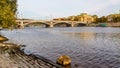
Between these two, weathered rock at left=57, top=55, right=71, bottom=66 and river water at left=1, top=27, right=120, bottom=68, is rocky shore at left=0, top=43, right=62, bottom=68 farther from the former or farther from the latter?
river water at left=1, top=27, right=120, bottom=68

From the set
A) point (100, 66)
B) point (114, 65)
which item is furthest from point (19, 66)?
point (114, 65)

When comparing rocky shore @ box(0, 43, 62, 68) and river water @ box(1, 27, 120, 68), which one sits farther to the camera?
river water @ box(1, 27, 120, 68)

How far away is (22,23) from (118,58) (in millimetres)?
157623

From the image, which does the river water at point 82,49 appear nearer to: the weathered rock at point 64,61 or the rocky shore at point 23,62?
the weathered rock at point 64,61

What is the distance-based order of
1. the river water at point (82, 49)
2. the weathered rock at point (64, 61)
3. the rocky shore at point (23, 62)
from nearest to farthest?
the rocky shore at point (23, 62) < the weathered rock at point (64, 61) < the river water at point (82, 49)

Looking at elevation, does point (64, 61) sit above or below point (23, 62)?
below

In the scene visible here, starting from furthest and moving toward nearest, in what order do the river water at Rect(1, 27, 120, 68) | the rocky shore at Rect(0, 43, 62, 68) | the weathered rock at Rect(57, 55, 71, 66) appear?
1. the river water at Rect(1, 27, 120, 68)
2. the weathered rock at Rect(57, 55, 71, 66)
3. the rocky shore at Rect(0, 43, 62, 68)

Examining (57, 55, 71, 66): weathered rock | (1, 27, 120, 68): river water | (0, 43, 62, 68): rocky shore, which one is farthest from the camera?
(1, 27, 120, 68): river water

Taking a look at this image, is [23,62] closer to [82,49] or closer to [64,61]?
[64,61]

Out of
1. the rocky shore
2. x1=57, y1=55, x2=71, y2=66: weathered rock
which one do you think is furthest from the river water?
the rocky shore

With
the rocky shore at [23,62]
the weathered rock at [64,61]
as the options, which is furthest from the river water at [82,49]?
the rocky shore at [23,62]

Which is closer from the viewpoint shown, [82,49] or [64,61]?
[64,61]

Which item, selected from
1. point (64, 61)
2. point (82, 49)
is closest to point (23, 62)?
point (64, 61)

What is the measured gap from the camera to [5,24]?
47.5 metres
